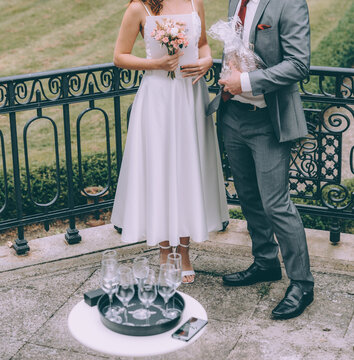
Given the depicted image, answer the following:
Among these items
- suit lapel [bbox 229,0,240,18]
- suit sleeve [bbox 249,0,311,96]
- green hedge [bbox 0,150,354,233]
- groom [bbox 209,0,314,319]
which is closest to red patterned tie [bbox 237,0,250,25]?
groom [bbox 209,0,314,319]

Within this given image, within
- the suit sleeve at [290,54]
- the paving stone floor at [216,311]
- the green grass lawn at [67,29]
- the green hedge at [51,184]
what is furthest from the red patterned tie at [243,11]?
the green grass lawn at [67,29]

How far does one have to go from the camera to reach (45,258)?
19.1 feet

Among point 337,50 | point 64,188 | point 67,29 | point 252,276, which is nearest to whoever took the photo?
point 252,276

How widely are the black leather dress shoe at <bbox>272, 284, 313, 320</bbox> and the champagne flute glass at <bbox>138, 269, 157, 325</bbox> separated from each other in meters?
1.33

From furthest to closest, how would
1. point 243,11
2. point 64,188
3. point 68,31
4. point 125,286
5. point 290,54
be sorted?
point 68,31 → point 64,188 → point 243,11 → point 290,54 → point 125,286

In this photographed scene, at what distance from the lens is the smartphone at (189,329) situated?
146 inches

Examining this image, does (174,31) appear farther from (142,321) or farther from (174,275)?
(142,321)

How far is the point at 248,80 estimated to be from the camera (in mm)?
4559

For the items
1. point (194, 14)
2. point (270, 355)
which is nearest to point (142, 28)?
point (194, 14)

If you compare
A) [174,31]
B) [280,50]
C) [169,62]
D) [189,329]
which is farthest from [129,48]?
[189,329]

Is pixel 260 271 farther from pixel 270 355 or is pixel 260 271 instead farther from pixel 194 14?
pixel 194 14

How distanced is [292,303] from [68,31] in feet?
40.7

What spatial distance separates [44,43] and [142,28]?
11.0 metres

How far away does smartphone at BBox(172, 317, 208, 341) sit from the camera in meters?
3.70
